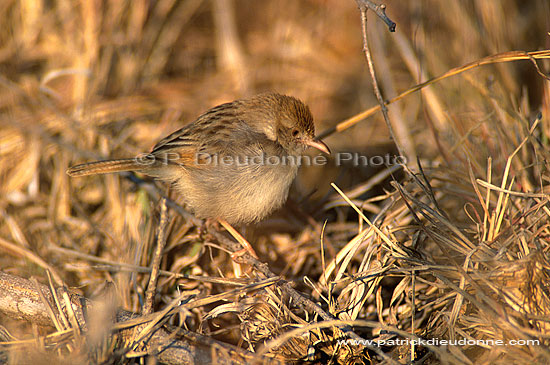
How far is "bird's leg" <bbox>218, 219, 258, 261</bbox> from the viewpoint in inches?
150

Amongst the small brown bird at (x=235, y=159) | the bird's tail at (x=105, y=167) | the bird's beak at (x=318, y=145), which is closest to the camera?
the small brown bird at (x=235, y=159)

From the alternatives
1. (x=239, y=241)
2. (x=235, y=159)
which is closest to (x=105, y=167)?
(x=235, y=159)

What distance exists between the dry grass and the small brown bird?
0.37m

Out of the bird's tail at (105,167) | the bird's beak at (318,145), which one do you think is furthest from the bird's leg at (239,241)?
the bird's beak at (318,145)

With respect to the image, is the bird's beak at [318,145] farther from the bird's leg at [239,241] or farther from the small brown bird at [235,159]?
the bird's leg at [239,241]

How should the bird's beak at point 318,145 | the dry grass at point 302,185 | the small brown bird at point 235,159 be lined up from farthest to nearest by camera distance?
the bird's beak at point 318,145 → the small brown bird at point 235,159 → the dry grass at point 302,185

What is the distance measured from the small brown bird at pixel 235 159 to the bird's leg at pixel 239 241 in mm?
229

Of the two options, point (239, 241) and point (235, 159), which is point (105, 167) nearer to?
point (235, 159)

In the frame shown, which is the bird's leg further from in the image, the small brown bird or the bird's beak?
the bird's beak

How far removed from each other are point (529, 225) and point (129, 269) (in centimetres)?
277

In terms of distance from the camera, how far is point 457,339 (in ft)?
8.91

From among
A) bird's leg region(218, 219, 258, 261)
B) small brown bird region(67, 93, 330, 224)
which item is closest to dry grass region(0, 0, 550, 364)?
bird's leg region(218, 219, 258, 261)

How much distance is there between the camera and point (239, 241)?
13.7ft

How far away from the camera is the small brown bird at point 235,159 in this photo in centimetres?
379
